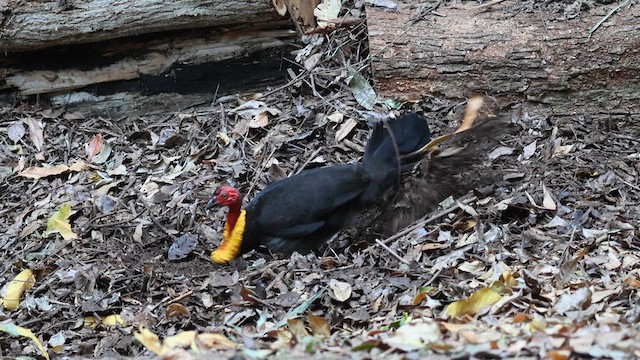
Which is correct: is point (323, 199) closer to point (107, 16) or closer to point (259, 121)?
point (259, 121)

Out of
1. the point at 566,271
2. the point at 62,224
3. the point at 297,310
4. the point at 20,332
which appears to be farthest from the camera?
the point at 62,224

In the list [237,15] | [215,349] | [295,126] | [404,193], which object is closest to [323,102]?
[295,126]

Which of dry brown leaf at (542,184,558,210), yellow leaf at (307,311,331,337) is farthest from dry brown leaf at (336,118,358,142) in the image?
yellow leaf at (307,311,331,337)

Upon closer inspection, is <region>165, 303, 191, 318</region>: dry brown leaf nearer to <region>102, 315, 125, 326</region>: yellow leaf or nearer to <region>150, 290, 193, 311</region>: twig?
<region>150, 290, 193, 311</region>: twig

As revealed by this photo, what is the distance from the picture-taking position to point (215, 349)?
258cm

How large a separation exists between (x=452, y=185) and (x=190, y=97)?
2184 millimetres

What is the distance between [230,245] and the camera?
4.52 metres

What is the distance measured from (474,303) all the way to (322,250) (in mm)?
1485

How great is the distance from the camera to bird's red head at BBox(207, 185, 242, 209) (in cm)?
452

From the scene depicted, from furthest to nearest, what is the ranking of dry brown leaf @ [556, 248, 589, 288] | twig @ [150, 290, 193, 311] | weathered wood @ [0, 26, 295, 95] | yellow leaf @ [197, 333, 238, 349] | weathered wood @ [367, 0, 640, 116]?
weathered wood @ [0, 26, 295, 95] < weathered wood @ [367, 0, 640, 116] < twig @ [150, 290, 193, 311] < dry brown leaf @ [556, 248, 589, 288] < yellow leaf @ [197, 333, 238, 349]

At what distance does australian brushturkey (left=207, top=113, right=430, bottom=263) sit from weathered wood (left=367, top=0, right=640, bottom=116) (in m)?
0.83

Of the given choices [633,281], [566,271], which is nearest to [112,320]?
[566,271]

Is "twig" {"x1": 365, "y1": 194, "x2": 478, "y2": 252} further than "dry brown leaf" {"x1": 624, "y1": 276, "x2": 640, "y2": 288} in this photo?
Yes

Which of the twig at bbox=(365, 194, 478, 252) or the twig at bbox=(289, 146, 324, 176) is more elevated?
the twig at bbox=(289, 146, 324, 176)
